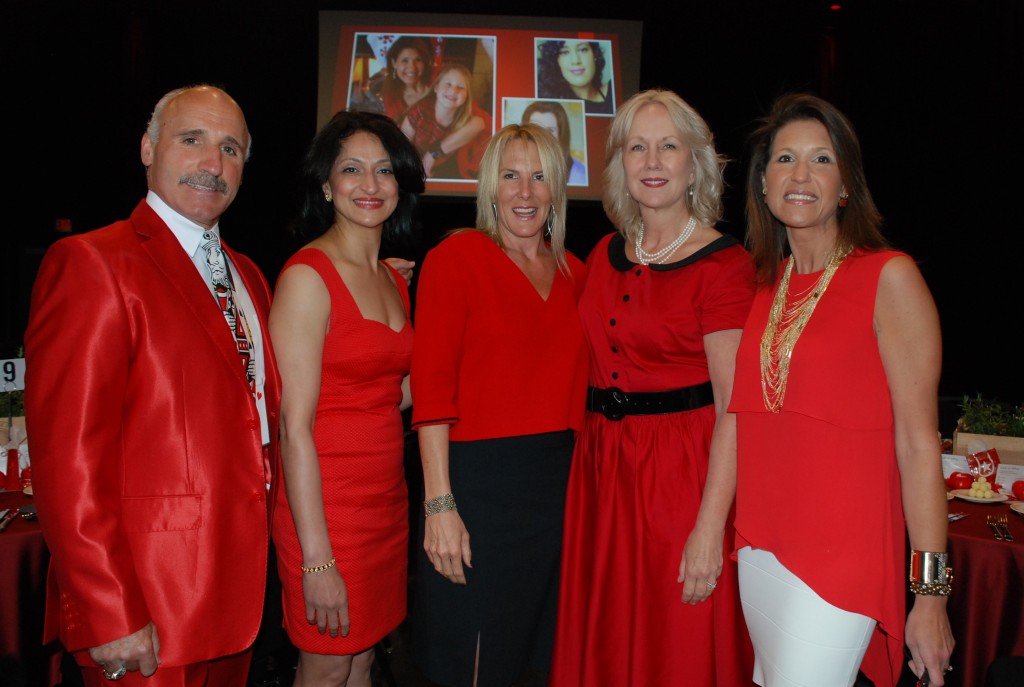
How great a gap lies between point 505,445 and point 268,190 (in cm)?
589

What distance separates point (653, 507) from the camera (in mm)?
1955

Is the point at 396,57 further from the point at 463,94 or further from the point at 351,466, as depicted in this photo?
the point at 351,466

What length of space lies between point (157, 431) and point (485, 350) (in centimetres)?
82

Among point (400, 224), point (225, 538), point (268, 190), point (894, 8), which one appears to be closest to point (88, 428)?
point (225, 538)

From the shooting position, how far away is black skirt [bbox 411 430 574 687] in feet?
6.76

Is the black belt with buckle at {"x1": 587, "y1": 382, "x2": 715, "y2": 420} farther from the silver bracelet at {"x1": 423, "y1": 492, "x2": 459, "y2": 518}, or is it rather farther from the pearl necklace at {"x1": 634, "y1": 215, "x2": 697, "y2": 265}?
the silver bracelet at {"x1": 423, "y1": 492, "x2": 459, "y2": 518}

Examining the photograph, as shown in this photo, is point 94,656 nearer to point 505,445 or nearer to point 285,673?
point 505,445

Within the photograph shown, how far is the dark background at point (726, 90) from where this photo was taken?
657cm

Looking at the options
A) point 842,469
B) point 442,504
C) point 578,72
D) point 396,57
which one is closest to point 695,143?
point 842,469

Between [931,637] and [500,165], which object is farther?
[500,165]

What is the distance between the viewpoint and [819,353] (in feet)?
5.66

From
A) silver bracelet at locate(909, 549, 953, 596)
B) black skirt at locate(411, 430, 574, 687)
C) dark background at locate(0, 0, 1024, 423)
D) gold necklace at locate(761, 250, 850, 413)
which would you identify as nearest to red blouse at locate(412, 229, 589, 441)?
black skirt at locate(411, 430, 574, 687)

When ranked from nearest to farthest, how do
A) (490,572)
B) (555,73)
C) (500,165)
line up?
(490,572) → (500,165) → (555,73)

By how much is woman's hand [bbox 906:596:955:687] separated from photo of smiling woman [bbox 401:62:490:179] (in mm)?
4981
